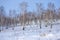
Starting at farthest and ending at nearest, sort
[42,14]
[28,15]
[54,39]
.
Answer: [42,14] → [28,15] → [54,39]

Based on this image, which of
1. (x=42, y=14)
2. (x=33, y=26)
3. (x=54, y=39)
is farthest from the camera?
(x=33, y=26)

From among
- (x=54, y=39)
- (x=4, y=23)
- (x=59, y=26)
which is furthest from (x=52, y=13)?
(x=4, y=23)

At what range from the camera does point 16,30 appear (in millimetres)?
3912

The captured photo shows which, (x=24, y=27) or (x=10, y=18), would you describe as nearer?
(x=10, y=18)

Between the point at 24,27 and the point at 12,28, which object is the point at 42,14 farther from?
the point at 12,28

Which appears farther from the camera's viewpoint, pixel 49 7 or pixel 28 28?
pixel 28 28

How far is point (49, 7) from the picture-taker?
140 inches

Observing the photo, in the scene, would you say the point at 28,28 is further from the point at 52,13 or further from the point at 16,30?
the point at 52,13

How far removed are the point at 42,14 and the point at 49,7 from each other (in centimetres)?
29

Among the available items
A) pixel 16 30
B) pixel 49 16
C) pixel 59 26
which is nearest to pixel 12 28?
pixel 16 30

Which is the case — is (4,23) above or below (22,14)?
below

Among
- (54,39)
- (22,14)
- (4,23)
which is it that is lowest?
(54,39)

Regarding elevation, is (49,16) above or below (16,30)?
above

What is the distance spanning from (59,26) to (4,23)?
1715 mm
